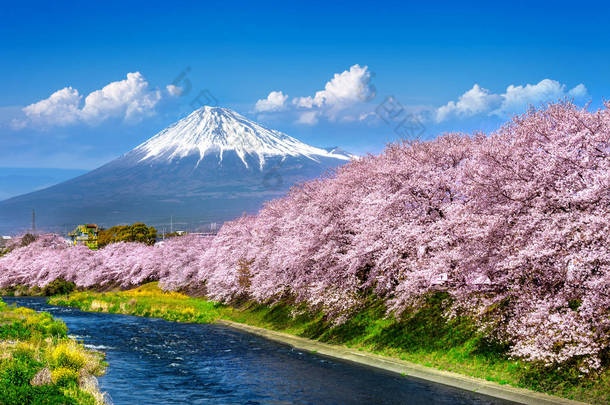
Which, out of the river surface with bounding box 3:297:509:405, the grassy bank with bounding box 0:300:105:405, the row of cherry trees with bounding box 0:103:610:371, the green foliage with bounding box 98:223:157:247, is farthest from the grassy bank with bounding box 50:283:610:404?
the green foliage with bounding box 98:223:157:247

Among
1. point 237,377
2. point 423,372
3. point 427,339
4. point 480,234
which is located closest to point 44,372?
point 237,377

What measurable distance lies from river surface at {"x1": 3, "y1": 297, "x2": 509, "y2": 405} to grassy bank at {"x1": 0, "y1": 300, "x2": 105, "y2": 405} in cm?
142

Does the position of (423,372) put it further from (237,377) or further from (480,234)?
(237,377)

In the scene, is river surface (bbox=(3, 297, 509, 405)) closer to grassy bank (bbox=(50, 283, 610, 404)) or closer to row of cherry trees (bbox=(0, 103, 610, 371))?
grassy bank (bbox=(50, 283, 610, 404))

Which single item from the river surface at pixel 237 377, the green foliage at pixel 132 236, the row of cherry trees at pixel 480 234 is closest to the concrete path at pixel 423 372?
the river surface at pixel 237 377

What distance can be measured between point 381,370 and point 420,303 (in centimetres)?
636

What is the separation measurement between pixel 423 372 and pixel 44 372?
1859 centimetres

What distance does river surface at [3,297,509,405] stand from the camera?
25.5 metres

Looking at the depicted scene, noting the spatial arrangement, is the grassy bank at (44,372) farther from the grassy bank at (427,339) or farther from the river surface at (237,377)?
the grassy bank at (427,339)

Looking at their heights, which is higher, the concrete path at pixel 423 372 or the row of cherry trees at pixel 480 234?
the row of cherry trees at pixel 480 234

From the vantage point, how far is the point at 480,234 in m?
26.0

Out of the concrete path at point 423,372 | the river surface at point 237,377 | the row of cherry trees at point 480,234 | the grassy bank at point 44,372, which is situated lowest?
the river surface at point 237,377

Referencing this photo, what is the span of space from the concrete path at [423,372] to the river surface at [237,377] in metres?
0.75

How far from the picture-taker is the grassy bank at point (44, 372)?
2012cm
